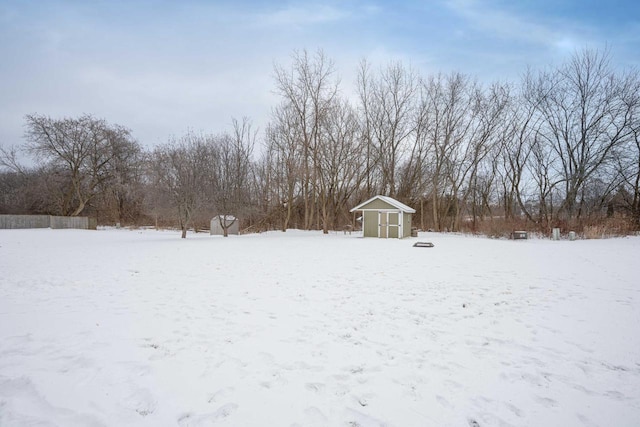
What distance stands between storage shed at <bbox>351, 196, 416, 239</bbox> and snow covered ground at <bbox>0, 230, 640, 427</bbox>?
13.8 metres

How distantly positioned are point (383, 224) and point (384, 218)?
42 centimetres

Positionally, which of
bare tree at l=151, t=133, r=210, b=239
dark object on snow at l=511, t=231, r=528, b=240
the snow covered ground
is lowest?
the snow covered ground

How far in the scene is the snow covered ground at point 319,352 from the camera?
93.3 inches

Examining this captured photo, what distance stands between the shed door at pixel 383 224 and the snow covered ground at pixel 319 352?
46.2 feet

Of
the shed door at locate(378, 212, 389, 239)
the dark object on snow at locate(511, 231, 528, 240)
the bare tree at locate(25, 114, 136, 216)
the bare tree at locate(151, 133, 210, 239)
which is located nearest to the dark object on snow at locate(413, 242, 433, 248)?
the shed door at locate(378, 212, 389, 239)

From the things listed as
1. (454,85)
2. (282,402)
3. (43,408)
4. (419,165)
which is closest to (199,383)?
(282,402)

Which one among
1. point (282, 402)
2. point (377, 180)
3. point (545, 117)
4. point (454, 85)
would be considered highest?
point (454, 85)

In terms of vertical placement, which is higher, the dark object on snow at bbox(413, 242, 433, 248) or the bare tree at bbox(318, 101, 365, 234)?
the bare tree at bbox(318, 101, 365, 234)

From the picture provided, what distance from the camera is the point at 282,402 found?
2475 millimetres

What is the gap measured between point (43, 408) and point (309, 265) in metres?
6.92

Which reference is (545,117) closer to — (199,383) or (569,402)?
(569,402)

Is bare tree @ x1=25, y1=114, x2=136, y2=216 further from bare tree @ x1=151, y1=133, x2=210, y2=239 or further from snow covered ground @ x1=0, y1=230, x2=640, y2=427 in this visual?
snow covered ground @ x1=0, y1=230, x2=640, y2=427

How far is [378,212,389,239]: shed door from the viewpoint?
20734mm

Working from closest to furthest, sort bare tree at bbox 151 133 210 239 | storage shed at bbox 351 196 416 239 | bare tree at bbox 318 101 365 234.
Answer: bare tree at bbox 151 133 210 239 < storage shed at bbox 351 196 416 239 < bare tree at bbox 318 101 365 234
